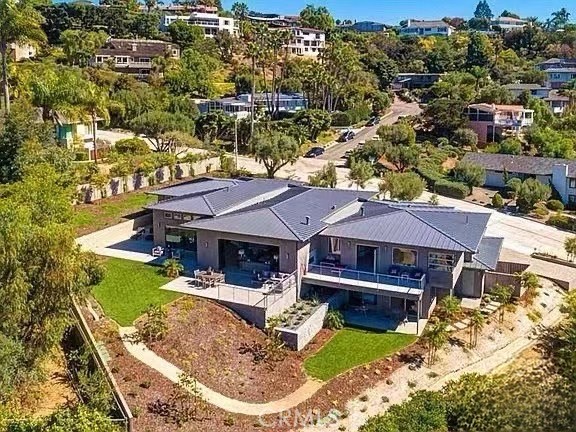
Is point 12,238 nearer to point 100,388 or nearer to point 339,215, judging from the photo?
point 100,388

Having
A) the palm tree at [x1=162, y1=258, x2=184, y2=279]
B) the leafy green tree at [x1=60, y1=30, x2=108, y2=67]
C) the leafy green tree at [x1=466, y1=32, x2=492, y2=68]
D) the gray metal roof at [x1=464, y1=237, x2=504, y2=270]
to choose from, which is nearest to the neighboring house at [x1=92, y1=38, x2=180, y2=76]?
the leafy green tree at [x1=60, y1=30, x2=108, y2=67]

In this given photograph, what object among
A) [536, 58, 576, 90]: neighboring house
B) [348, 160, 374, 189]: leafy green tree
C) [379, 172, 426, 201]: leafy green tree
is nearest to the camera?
[379, 172, 426, 201]: leafy green tree

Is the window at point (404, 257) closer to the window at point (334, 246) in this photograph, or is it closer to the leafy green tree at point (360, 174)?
the window at point (334, 246)

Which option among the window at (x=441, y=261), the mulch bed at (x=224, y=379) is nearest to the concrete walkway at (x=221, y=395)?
the mulch bed at (x=224, y=379)

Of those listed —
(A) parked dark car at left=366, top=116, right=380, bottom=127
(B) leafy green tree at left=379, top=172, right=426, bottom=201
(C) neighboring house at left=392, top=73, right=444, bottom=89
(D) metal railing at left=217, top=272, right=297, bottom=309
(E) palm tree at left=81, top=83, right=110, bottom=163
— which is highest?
(C) neighboring house at left=392, top=73, right=444, bottom=89

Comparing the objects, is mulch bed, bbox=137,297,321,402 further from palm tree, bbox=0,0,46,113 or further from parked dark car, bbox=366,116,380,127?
parked dark car, bbox=366,116,380,127

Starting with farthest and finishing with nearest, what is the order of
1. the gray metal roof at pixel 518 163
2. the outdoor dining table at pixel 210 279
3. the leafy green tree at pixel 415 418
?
the gray metal roof at pixel 518 163 < the outdoor dining table at pixel 210 279 < the leafy green tree at pixel 415 418
